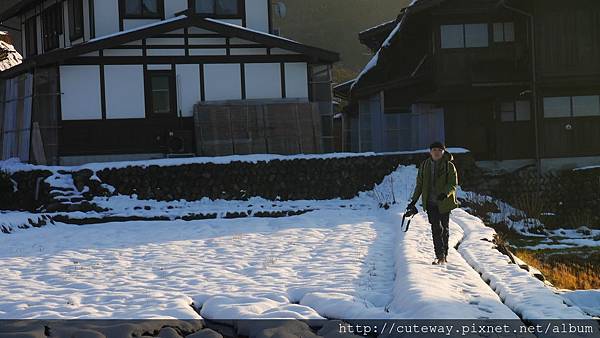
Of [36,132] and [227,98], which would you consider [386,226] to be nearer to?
[227,98]

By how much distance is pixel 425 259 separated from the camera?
11.6m

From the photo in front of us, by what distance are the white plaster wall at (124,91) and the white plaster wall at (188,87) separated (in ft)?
3.78

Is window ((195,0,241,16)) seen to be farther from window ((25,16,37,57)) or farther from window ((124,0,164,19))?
window ((25,16,37,57))

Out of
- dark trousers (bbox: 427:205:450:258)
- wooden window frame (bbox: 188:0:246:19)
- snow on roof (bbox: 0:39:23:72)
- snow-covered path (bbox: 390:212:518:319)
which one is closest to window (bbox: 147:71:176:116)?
wooden window frame (bbox: 188:0:246:19)

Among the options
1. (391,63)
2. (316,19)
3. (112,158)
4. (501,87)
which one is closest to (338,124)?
(391,63)

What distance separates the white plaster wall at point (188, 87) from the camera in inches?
966

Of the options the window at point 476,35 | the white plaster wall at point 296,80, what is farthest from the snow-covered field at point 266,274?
the window at point 476,35

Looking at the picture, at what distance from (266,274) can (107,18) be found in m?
16.8

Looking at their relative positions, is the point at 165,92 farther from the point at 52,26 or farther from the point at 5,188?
the point at 52,26

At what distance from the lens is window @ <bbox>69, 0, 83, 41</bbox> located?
26250mm

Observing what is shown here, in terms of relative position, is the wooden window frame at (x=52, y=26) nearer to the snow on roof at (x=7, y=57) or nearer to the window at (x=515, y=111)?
the snow on roof at (x=7, y=57)

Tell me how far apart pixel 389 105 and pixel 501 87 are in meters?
5.26

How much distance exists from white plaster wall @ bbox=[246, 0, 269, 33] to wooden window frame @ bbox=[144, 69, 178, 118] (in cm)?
395

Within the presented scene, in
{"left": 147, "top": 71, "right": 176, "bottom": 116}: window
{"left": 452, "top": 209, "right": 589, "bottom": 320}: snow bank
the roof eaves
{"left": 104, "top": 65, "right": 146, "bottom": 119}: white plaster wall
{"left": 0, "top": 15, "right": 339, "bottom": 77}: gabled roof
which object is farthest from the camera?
{"left": 147, "top": 71, "right": 176, "bottom": 116}: window
